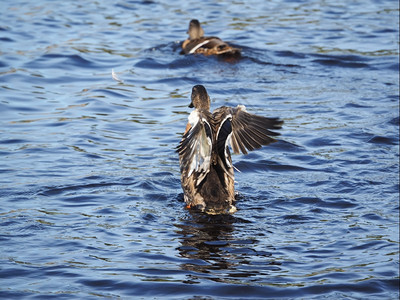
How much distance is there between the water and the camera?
5945 millimetres

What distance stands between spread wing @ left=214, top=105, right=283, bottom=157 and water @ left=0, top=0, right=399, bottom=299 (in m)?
0.75

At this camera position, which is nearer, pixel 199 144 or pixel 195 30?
pixel 199 144

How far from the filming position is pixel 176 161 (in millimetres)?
9258

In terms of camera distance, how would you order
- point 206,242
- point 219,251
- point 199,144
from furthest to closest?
point 199,144 → point 206,242 → point 219,251

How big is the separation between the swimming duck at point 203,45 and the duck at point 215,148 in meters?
6.59

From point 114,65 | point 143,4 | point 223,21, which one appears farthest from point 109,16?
point 114,65

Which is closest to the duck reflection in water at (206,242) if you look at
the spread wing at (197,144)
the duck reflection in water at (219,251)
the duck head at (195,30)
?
the duck reflection in water at (219,251)

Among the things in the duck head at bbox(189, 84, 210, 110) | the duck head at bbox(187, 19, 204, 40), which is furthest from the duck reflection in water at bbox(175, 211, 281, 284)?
the duck head at bbox(187, 19, 204, 40)

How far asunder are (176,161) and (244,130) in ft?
6.36

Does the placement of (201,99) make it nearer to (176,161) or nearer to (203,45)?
(176,161)

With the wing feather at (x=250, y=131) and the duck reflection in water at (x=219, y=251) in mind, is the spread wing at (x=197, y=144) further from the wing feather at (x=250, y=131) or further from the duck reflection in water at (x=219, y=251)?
the duck reflection in water at (x=219, y=251)

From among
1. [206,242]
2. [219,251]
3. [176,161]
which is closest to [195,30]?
[176,161]

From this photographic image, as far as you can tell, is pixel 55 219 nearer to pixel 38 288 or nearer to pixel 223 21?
pixel 38 288

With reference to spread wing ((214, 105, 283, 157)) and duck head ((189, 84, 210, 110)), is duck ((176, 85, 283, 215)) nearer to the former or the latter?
spread wing ((214, 105, 283, 157))
